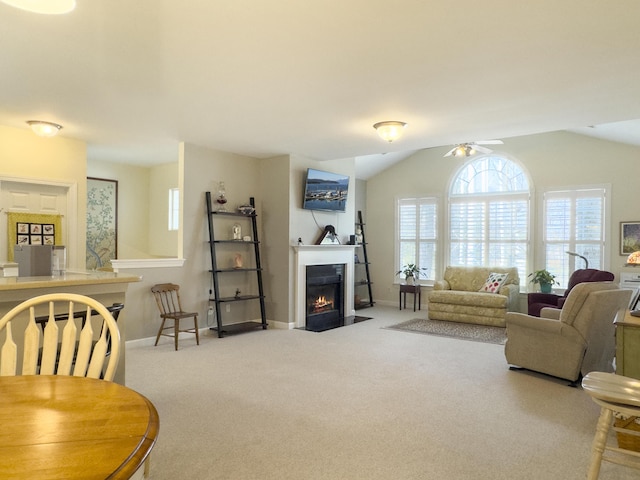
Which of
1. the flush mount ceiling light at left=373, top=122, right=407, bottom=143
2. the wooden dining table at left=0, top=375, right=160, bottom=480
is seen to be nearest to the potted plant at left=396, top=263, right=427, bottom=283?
the flush mount ceiling light at left=373, top=122, right=407, bottom=143

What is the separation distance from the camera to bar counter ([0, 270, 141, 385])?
8.11 ft

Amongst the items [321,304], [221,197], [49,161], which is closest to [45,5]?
[49,161]

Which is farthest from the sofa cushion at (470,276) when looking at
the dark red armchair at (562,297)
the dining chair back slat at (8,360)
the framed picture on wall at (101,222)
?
the dining chair back slat at (8,360)

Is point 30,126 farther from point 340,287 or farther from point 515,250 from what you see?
point 515,250

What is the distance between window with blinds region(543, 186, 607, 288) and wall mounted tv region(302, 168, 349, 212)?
11.1 feet

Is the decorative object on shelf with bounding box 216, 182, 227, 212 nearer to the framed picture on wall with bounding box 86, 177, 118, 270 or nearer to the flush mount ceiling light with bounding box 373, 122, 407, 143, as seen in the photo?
the flush mount ceiling light with bounding box 373, 122, 407, 143

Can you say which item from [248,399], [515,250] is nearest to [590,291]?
[248,399]

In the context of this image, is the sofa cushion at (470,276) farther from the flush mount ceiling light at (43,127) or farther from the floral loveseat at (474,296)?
the flush mount ceiling light at (43,127)

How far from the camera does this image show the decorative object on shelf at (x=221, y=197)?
5.97 metres

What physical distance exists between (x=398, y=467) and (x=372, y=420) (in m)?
0.64

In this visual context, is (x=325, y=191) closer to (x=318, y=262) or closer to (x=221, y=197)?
(x=318, y=262)

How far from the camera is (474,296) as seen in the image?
690 centimetres

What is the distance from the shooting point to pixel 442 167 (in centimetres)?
827

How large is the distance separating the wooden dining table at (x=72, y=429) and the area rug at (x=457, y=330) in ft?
17.1
